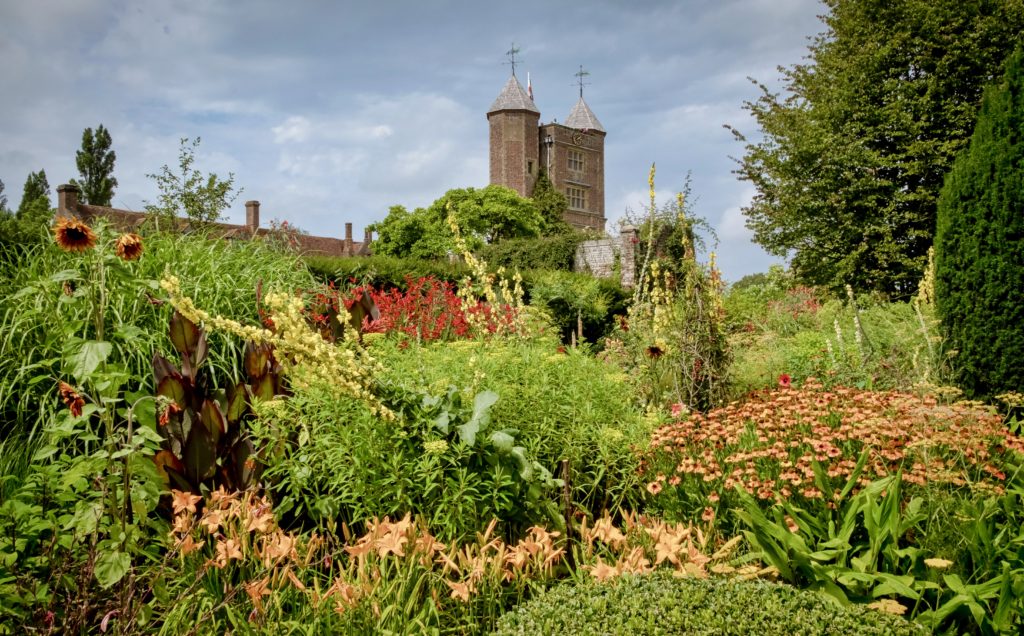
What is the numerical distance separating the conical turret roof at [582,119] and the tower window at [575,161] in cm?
205

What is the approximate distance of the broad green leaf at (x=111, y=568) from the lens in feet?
7.52

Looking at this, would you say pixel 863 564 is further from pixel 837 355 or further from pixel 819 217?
pixel 819 217

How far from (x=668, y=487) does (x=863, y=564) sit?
0.92 meters

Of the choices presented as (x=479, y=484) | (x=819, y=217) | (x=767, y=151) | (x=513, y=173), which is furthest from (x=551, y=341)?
(x=513, y=173)

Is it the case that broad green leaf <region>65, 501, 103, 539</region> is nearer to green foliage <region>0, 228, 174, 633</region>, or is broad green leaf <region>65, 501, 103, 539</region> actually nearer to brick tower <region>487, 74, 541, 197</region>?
green foliage <region>0, 228, 174, 633</region>

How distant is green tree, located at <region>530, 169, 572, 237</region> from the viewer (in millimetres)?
42656

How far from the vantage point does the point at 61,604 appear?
2453 millimetres

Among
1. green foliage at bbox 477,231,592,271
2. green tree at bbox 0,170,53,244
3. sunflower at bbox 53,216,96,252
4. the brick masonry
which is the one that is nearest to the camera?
sunflower at bbox 53,216,96,252

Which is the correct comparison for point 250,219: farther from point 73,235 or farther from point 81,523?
point 81,523

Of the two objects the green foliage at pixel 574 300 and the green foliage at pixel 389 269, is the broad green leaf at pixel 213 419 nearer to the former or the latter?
the green foliage at pixel 389 269

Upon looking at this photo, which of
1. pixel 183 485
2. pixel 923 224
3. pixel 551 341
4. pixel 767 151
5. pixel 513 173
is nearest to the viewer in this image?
pixel 183 485

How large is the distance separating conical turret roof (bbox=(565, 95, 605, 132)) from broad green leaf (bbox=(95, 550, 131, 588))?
50.5 m

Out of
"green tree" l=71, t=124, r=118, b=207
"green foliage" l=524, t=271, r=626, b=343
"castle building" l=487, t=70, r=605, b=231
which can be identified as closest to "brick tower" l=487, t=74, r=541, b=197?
"castle building" l=487, t=70, r=605, b=231

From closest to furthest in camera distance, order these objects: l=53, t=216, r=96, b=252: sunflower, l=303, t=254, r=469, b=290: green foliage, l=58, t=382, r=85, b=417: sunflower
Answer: l=58, t=382, r=85, b=417: sunflower, l=53, t=216, r=96, b=252: sunflower, l=303, t=254, r=469, b=290: green foliage
